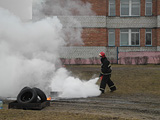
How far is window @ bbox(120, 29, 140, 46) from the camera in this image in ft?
108

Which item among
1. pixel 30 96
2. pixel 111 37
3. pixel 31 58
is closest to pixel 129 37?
pixel 111 37

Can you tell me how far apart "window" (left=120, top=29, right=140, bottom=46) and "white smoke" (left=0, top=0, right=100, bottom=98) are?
1891cm

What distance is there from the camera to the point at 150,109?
1008cm

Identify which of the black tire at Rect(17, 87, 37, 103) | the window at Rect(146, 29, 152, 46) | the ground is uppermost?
the window at Rect(146, 29, 152, 46)

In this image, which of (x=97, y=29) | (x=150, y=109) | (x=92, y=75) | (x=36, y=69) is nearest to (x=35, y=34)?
(x=36, y=69)

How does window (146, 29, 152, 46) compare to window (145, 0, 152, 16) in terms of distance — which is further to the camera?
window (146, 29, 152, 46)

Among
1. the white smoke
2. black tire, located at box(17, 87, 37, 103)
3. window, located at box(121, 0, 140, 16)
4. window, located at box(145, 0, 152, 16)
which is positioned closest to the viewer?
black tire, located at box(17, 87, 37, 103)

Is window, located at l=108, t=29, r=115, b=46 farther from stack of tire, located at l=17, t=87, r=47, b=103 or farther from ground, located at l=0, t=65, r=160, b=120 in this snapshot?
stack of tire, located at l=17, t=87, r=47, b=103

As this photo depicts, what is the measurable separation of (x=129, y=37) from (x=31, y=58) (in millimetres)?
20284

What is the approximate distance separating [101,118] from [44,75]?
7484 mm

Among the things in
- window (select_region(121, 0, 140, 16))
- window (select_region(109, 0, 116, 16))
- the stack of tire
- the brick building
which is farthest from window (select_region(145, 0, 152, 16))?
the stack of tire

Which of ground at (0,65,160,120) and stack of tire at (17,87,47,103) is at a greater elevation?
stack of tire at (17,87,47,103)

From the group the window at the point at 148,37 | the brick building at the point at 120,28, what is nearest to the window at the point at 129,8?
the brick building at the point at 120,28

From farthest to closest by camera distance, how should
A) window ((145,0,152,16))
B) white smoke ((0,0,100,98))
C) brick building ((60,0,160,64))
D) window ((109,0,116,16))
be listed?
window ((109,0,116,16)) < window ((145,0,152,16)) < brick building ((60,0,160,64)) < white smoke ((0,0,100,98))
